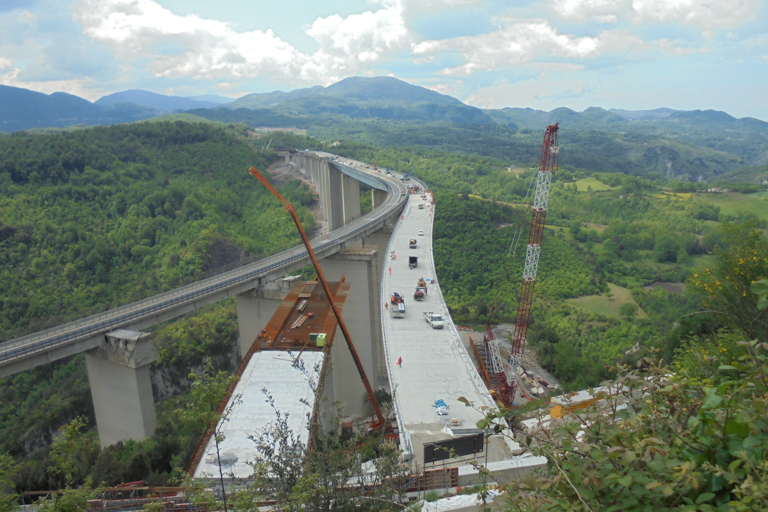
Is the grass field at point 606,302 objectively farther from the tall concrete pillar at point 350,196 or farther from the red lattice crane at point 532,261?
the tall concrete pillar at point 350,196

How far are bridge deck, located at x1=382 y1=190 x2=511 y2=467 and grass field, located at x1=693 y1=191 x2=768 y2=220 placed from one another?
85454 millimetres

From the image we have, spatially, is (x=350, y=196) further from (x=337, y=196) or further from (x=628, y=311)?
(x=628, y=311)

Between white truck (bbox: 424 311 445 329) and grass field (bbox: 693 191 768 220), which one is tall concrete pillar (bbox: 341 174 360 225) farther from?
grass field (bbox: 693 191 768 220)

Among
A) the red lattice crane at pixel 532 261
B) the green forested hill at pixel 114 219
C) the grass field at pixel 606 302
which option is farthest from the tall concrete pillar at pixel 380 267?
the grass field at pixel 606 302

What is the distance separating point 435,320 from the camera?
28156 mm

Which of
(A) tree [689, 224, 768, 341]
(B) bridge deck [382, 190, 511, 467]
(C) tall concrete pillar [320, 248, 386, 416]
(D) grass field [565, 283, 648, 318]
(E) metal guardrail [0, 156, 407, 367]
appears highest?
(A) tree [689, 224, 768, 341]

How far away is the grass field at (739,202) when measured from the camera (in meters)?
91.2

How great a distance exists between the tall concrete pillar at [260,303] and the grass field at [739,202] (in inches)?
3518

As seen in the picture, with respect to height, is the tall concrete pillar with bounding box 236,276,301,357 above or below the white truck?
below

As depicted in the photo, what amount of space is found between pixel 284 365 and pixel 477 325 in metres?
34.6

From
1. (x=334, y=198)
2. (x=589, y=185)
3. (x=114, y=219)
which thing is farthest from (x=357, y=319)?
(x=589, y=185)

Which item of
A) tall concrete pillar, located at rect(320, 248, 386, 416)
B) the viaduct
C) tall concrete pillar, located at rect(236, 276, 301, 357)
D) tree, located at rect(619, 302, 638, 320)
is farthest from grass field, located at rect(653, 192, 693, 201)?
tall concrete pillar, located at rect(236, 276, 301, 357)

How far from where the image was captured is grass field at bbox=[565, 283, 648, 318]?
190 feet

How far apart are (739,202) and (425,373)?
345 feet
